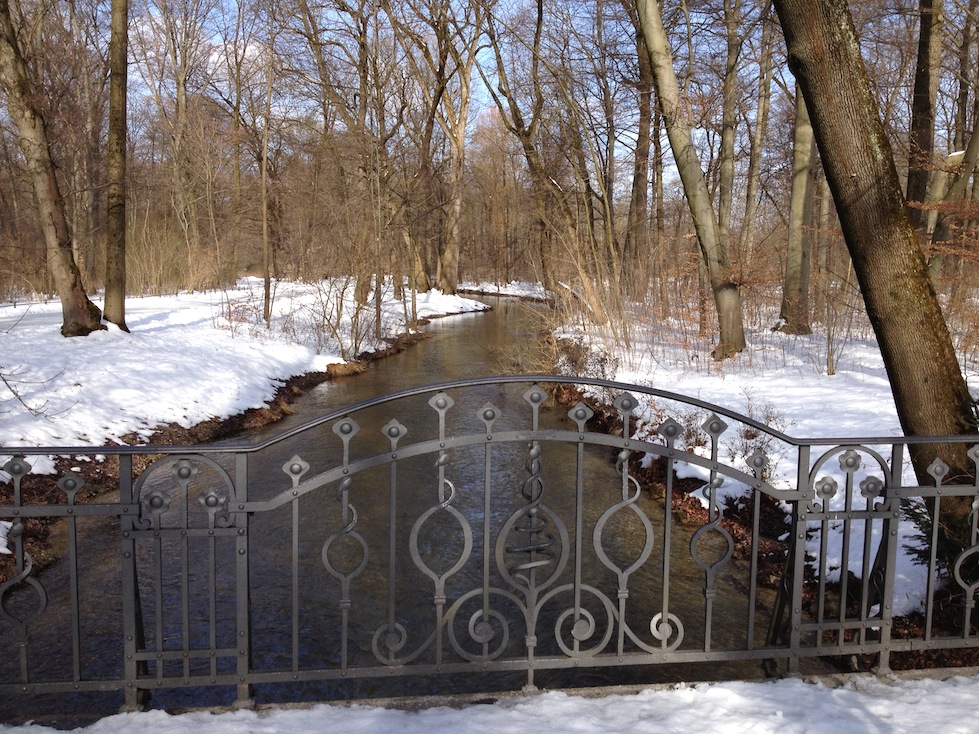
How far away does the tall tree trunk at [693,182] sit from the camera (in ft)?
39.7

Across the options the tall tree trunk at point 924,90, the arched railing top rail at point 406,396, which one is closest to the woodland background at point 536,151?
the tall tree trunk at point 924,90

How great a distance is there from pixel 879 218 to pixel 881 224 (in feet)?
0.12

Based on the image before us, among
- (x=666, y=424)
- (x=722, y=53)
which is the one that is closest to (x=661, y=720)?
(x=666, y=424)

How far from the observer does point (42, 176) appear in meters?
13.0

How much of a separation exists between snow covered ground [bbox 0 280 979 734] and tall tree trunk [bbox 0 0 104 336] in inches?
26.3

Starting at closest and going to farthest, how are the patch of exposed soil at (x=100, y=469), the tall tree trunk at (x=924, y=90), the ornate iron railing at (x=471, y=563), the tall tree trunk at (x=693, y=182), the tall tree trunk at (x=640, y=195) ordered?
the ornate iron railing at (x=471, y=563), the patch of exposed soil at (x=100, y=469), the tall tree trunk at (x=924, y=90), the tall tree trunk at (x=693, y=182), the tall tree trunk at (x=640, y=195)

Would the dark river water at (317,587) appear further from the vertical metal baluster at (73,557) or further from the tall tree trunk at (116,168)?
the tall tree trunk at (116,168)

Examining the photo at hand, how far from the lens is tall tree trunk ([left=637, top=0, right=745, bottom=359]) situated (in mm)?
12094

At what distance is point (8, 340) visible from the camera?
12.9 m

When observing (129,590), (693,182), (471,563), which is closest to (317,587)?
(471,563)

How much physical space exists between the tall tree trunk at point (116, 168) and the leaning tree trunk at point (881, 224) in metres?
14.1

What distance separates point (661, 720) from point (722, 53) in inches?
940

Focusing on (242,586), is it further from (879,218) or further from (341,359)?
(341,359)

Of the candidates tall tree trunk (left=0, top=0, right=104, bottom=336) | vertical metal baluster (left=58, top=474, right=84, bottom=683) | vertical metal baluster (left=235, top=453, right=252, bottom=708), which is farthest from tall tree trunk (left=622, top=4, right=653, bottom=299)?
vertical metal baluster (left=58, top=474, right=84, bottom=683)
